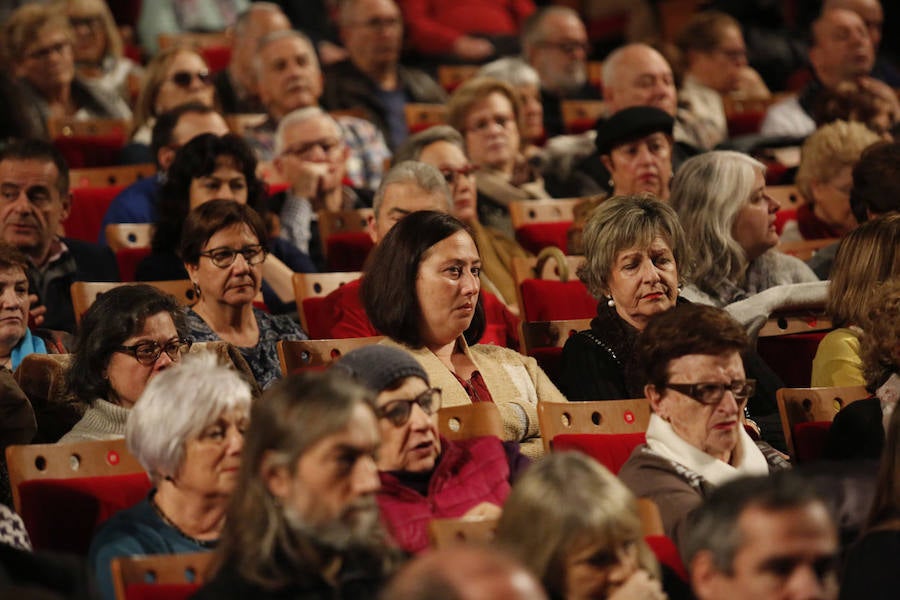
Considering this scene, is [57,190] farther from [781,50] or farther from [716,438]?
[781,50]

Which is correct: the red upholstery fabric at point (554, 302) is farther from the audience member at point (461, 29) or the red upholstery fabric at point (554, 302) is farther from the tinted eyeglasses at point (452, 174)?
the audience member at point (461, 29)

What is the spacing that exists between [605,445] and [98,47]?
4697 mm

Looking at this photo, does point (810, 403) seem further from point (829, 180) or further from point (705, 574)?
point (829, 180)

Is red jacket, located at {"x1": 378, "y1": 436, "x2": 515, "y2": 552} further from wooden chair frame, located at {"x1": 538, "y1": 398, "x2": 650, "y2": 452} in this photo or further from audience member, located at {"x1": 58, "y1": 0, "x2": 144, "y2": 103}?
audience member, located at {"x1": 58, "y1": 0, "x2": 144, "y2": 103}

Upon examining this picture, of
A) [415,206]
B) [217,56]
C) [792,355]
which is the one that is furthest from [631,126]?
[217,56]

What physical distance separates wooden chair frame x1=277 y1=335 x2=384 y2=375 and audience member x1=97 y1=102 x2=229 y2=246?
1.51 meters

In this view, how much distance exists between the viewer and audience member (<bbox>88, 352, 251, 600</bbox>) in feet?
9.48

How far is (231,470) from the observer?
291cm

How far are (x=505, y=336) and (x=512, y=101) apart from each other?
6.52ft

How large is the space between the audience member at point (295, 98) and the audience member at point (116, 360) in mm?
2973

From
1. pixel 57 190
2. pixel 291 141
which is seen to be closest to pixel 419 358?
pixel 57 190

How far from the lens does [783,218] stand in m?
5.75

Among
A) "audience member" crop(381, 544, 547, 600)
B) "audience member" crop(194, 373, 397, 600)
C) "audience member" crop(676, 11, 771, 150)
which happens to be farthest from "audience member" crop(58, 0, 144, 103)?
"audience member" crop(381, 544, 547, 600)

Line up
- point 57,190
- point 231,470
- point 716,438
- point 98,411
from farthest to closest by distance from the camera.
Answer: point 57,190 → point 98,411 → point 716,438 → point 231,470
